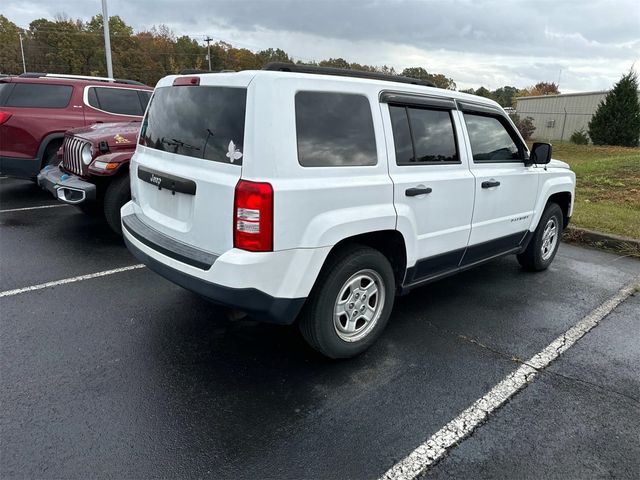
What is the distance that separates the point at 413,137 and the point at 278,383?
200 centimetres

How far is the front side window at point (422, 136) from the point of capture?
133 inches

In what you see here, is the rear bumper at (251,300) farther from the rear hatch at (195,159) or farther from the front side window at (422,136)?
the front side window at (422,136)

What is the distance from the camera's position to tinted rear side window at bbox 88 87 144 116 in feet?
26.3

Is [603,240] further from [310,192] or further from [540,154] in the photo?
[310,192]

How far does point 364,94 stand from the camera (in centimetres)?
317

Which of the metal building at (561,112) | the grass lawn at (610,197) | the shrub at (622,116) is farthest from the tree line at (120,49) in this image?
the grass lawn at (610,197)

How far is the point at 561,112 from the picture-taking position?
108 feet

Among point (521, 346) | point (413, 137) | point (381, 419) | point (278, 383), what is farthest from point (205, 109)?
point (521, 346)

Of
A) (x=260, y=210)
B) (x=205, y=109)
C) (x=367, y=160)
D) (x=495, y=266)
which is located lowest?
(x=495, y=266)

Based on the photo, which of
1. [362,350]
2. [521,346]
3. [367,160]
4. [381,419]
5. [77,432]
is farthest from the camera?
[521,346]

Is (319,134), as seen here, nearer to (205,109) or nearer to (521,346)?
(205,109)

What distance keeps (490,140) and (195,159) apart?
2.72 metres

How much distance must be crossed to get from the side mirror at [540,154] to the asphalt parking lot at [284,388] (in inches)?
53.5

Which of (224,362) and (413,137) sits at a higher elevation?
(413,137)
